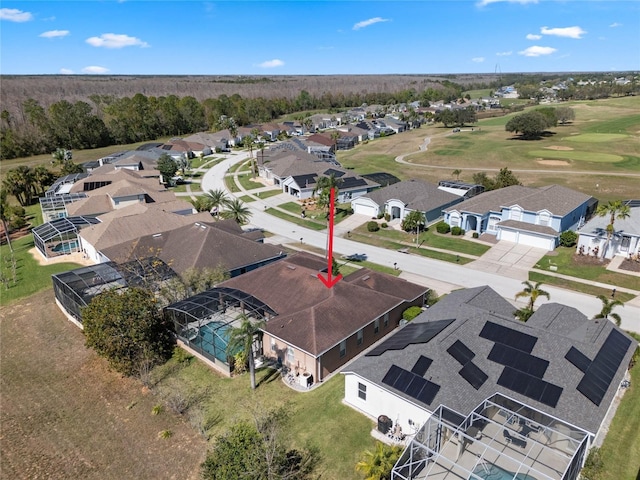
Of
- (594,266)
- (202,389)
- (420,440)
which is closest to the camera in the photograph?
(420,440)

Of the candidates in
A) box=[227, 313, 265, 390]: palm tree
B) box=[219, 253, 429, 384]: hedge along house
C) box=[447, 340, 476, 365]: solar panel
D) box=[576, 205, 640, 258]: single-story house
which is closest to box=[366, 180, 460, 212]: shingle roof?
box=[576, 205, 640, 258]: single-story house

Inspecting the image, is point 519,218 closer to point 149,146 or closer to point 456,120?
point 149,146

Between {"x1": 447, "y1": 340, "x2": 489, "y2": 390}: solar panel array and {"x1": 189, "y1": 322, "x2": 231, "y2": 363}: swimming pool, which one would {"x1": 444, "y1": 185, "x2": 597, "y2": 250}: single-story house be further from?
{"x1": 189, "y1": 322, "x2": 231, "y2": 363}: swimming pool

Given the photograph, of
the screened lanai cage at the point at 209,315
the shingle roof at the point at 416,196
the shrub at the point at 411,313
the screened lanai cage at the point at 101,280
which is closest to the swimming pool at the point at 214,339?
the screened lanai cage at the point at 209,315

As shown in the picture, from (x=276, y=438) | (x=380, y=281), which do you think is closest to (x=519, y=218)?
(x=380, y=281)

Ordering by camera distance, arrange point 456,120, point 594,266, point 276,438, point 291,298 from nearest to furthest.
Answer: point 276,438 → point 291,298 → point 594,266 → point 456,120

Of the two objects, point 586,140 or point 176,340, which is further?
point 586,140
